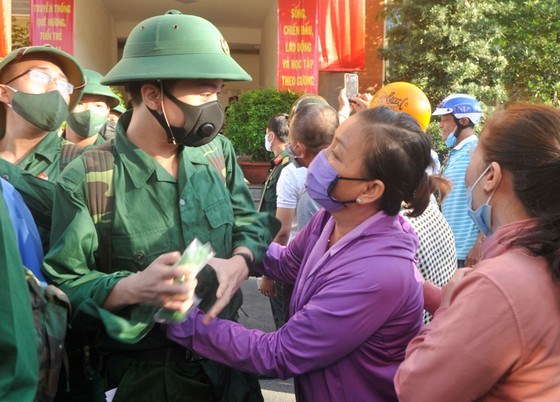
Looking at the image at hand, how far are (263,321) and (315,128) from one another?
282 centimetres

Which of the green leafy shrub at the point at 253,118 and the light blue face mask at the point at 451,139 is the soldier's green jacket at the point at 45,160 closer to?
the light blue face mask at the point at 451,139

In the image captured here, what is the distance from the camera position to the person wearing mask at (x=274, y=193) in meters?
4.32

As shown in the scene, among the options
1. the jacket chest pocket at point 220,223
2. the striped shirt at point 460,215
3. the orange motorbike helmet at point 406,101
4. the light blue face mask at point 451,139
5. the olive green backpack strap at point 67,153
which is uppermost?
the orange motorbike helmet at point 406,101

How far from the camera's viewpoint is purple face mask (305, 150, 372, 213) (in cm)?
210

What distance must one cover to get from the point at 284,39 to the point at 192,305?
36.5ft

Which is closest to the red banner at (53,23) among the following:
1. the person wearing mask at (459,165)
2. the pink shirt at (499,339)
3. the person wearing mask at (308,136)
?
the person wearing mask at (459,165)

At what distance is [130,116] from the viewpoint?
217cm

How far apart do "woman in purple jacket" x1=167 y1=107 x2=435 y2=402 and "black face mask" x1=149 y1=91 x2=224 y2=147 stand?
0.43 metres

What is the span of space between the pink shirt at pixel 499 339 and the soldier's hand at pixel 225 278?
0.66 meters

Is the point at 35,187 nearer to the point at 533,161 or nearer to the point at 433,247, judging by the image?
the point at 433,247

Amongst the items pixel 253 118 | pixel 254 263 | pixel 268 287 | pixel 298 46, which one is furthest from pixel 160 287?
pixel 298 46

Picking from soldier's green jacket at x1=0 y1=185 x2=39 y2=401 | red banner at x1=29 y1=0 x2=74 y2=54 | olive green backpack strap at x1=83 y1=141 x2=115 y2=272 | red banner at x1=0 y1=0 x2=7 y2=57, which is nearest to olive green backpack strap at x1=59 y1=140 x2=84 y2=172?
olive green backpack strap at x1=83 y1=141 x2=115 y2=272

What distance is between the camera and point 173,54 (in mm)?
1895

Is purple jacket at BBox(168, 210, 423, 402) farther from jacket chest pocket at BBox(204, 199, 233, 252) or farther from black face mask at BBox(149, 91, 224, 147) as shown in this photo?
black face mask at BBox(149, 91, 224, 147)
